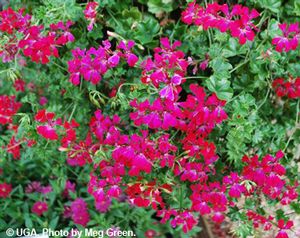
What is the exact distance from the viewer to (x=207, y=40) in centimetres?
151

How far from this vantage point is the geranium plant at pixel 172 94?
1271 millimetres

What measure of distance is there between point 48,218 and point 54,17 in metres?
1.14

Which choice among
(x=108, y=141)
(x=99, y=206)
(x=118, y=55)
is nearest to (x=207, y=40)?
(x=118, y=55)

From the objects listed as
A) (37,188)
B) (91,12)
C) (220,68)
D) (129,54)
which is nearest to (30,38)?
(91,12)

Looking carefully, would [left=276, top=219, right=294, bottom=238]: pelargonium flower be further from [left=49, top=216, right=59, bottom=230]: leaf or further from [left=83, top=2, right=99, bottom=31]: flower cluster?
[left=49, top=216, right=59, bottom=230]: leaf

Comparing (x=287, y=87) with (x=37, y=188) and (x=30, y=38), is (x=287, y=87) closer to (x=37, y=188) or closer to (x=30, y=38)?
(x=30, y=38)

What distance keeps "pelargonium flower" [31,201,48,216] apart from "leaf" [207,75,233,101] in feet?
4.26

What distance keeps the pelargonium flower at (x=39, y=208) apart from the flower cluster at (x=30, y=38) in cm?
96

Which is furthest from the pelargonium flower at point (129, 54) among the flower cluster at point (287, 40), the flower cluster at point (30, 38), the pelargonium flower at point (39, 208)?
the pelargonium flower at point (39, 208)

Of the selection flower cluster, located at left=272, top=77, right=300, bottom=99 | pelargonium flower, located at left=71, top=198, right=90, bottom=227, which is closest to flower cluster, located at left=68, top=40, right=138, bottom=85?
flower cluster, located at left=272, top=77, right=300, bottom=99

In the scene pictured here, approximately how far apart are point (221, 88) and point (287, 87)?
420mm

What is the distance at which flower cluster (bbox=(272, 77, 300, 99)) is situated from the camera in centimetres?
152

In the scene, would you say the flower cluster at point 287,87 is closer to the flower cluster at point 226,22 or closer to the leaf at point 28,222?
the flower cluster at point 226,22

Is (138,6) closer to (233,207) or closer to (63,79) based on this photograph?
(63,79)
